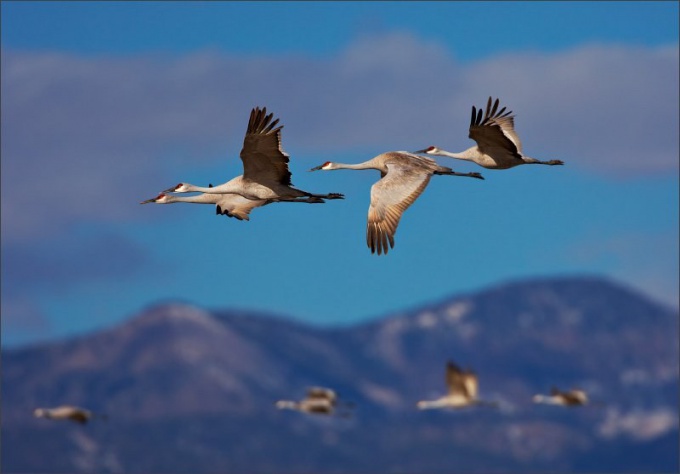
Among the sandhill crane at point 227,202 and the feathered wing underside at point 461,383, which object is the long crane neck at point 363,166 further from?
the feathered wing underside at point 461,383

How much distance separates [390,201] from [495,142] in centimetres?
280

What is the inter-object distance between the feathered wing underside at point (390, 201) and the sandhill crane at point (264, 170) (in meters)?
1.43

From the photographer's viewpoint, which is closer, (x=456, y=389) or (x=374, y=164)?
(x=374, y=164)

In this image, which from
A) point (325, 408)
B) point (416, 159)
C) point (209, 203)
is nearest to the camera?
point (416, 159)

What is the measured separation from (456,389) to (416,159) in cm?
1071

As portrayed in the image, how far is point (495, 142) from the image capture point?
94.4ft

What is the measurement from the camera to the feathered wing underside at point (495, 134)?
28578 millimetres

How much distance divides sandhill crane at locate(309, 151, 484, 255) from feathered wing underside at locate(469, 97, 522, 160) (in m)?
0.85

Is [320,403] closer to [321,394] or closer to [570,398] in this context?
[321,394]

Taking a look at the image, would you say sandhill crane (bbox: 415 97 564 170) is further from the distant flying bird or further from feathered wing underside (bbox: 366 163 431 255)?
the distant flying bird

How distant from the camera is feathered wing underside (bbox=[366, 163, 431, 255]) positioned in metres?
26.5

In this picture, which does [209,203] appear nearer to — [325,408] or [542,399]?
[325,408]

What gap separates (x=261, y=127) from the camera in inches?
1034

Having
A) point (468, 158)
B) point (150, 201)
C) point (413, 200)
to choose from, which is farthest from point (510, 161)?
point (150, 201)
